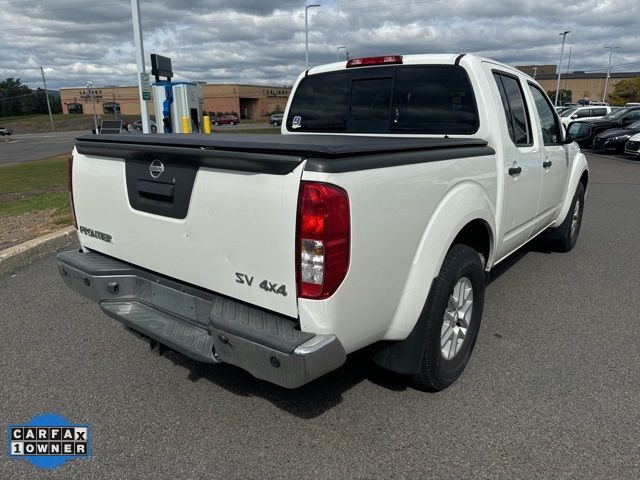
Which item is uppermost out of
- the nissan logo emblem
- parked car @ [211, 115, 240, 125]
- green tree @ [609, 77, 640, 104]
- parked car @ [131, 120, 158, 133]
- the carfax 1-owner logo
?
green tree @ [609, 77, 640, 104]

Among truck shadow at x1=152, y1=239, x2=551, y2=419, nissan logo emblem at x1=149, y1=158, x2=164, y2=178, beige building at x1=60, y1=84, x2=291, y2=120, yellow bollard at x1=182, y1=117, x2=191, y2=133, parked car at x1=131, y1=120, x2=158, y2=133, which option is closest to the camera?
nissan logo emblem at x1=149, y1=158, x2=164, y2=178

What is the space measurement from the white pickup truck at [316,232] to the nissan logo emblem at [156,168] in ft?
0.06

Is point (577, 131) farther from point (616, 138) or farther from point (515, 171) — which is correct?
point (616, 138)

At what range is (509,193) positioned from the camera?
141 inches

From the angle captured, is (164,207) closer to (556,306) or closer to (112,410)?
(112,410)

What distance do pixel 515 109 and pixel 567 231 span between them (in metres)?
2.37

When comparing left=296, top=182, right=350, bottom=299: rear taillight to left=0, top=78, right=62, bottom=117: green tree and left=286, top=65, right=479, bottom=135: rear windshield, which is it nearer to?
left=286, top=65, right=479, bottom=135: rear windshield

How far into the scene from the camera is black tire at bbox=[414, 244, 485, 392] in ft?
8.73

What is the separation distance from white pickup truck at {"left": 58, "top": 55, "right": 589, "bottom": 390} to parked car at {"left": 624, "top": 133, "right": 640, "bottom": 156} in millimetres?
15806

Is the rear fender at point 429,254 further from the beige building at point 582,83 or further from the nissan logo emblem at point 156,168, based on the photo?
the beige building at point 582,83

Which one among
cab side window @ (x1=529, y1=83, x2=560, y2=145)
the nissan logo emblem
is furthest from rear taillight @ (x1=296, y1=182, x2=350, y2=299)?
cab side window @ (x1=529, y1=83, x2=560, y2=145)

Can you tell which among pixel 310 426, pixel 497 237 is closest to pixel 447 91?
pixel 497 237

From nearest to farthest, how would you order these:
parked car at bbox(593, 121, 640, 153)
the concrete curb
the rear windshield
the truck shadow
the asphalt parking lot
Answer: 1. the asphalt parking lot
2. the truck shadow
3. the rear windshield
4. the concrete curb
5. parked car at bbox(593, 121, 640, 153)

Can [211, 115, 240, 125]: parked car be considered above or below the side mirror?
below
